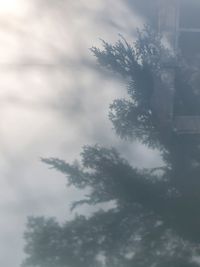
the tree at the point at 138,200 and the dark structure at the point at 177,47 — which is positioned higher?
the dark structure at the point at 177,47

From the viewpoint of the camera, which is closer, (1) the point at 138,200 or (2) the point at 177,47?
(1) the point at 138,200

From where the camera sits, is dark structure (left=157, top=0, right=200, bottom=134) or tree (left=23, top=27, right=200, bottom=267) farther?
dark structure (left=157, top=0, right=200, bottom=134)

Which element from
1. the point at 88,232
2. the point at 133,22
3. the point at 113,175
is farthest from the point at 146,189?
the point at 133,22

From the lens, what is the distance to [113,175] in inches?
151

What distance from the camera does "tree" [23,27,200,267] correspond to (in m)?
3.76

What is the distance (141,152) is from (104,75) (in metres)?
0.75

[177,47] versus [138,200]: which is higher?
[177,47]

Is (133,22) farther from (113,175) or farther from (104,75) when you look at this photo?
(113,175)

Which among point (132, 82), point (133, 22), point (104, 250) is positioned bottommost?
point (104, 250)

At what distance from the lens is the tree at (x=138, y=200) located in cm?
376

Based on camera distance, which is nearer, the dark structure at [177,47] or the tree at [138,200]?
the tree at [138,200]

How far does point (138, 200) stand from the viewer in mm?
3811

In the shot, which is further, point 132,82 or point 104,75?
point 104,75

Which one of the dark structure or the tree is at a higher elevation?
the dark structure
